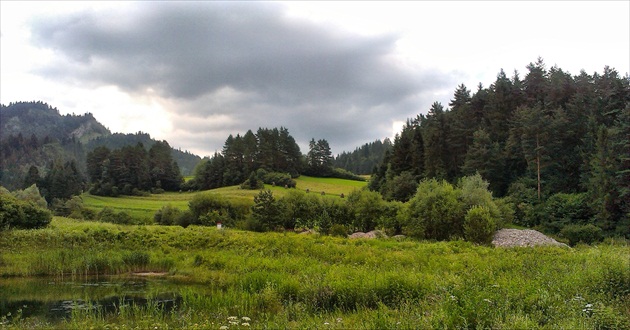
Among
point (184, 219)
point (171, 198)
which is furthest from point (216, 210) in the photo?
point (171, 198)

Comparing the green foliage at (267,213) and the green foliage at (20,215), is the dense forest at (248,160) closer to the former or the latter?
the green foliage at (267,213)

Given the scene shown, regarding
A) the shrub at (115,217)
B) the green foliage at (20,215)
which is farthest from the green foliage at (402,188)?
the green foliage at (20,215)

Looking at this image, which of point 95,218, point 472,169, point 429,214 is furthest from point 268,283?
point 95,218

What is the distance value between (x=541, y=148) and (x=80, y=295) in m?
54.0

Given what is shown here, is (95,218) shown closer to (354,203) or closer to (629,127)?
(354,203)

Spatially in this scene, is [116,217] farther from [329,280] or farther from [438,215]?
[329,280]

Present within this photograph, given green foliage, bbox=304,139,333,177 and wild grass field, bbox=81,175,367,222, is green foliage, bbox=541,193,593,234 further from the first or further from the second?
green foliage, bbox=304,139,333,177

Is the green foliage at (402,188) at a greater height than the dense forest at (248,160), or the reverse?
the dense forest at (248,160)

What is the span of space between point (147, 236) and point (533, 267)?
92.6 ft

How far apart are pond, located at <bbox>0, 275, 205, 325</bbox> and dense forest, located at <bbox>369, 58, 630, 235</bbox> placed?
44.5 metres

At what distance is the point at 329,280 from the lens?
1448 centimetres

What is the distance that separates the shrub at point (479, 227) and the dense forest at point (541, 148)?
61.7 feet

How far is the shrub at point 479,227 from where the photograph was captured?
1254 inches

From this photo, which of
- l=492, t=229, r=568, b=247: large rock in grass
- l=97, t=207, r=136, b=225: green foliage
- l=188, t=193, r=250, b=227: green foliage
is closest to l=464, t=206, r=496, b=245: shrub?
l=492, t=229, r=568, b=247: large rock in grass
